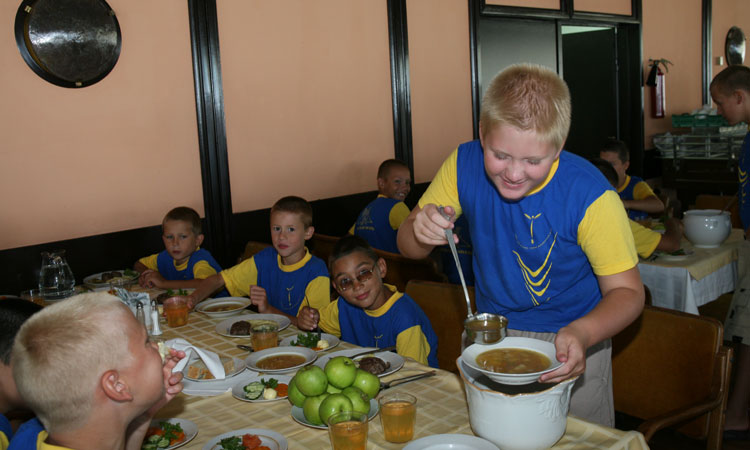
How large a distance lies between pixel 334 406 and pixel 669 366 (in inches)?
48.0

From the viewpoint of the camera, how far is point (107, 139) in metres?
4.29

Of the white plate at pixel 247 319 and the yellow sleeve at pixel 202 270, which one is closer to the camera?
the white plate at pixel 247 319

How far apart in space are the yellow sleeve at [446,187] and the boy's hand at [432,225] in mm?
164

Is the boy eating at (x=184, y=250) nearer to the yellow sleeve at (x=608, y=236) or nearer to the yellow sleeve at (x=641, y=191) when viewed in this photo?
the yellow sleeve at (x=608, y=236)

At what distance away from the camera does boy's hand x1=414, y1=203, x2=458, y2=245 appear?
1768mm

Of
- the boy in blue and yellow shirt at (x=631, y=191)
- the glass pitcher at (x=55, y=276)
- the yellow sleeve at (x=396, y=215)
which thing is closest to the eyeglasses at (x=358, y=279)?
the glass pitcher at (x=55, y=276)

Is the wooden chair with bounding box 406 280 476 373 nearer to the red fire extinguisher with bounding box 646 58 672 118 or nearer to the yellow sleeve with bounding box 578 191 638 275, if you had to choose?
the yellow sleeve with bounding box 578 191 638 275

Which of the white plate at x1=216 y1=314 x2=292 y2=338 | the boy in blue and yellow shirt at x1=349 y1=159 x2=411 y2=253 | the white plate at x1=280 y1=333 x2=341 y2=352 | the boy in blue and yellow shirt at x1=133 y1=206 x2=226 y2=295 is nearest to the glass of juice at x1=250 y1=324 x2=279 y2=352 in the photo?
the white plate at x1=280 y1=333 x2=341 y2=352

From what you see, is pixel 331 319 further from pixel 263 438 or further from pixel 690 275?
pixel 690 275

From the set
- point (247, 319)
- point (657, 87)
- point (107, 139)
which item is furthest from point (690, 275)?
point (657, 87)

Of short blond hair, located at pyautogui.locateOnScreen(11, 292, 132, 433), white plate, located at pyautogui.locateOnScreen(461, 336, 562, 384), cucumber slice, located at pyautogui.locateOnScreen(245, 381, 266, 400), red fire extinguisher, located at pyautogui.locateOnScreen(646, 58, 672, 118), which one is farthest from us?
red fire extinguisher, located at pyautogui.locateOnScreen(646, 58, 672, 118)

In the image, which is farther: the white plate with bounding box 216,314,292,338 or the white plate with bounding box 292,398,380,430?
the white plate with bounding box 216,314,292,338

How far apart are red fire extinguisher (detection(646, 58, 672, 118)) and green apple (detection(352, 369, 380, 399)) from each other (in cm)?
785

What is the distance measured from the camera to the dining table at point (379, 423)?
1543mm
